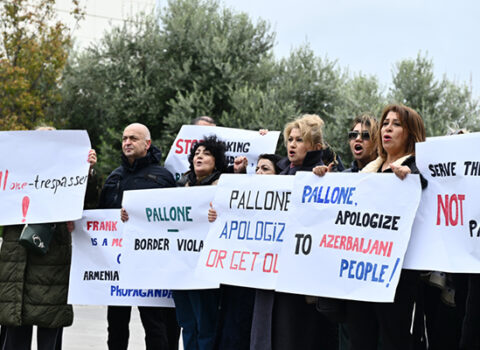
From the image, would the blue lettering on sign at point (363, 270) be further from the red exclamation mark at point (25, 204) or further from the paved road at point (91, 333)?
the paved road at point (91, 333)

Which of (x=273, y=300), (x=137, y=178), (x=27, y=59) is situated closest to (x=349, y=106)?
(x=27, y=59)

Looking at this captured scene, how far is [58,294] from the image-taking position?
6113mm

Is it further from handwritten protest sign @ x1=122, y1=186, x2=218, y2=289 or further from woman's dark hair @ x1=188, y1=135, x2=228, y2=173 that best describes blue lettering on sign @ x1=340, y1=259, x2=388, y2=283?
woman's dark hair @ x1=188, y1=135, x2=228, y2=173

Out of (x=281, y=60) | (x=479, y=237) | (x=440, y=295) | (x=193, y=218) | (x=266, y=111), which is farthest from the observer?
(x=281, y=60)

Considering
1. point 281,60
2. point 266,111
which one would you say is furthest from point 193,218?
point 281,60

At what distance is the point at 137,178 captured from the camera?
6.47 meters

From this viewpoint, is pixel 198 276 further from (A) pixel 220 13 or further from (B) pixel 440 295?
(A) pixel 220 13

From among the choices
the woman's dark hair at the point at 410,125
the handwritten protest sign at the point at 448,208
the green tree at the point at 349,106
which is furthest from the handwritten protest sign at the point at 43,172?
the green tree at the point at 349,106

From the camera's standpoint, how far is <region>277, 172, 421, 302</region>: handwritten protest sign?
4492 millimetres

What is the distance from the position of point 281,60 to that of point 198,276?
58.4 ft

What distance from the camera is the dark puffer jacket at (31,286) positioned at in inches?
233

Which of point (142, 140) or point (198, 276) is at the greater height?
point (142, 140)

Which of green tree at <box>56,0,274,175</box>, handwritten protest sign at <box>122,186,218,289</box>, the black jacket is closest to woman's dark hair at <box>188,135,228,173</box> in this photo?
handwritten protest sign at <box>122,186,218,289</box>

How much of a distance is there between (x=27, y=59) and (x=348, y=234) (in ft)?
63.5
